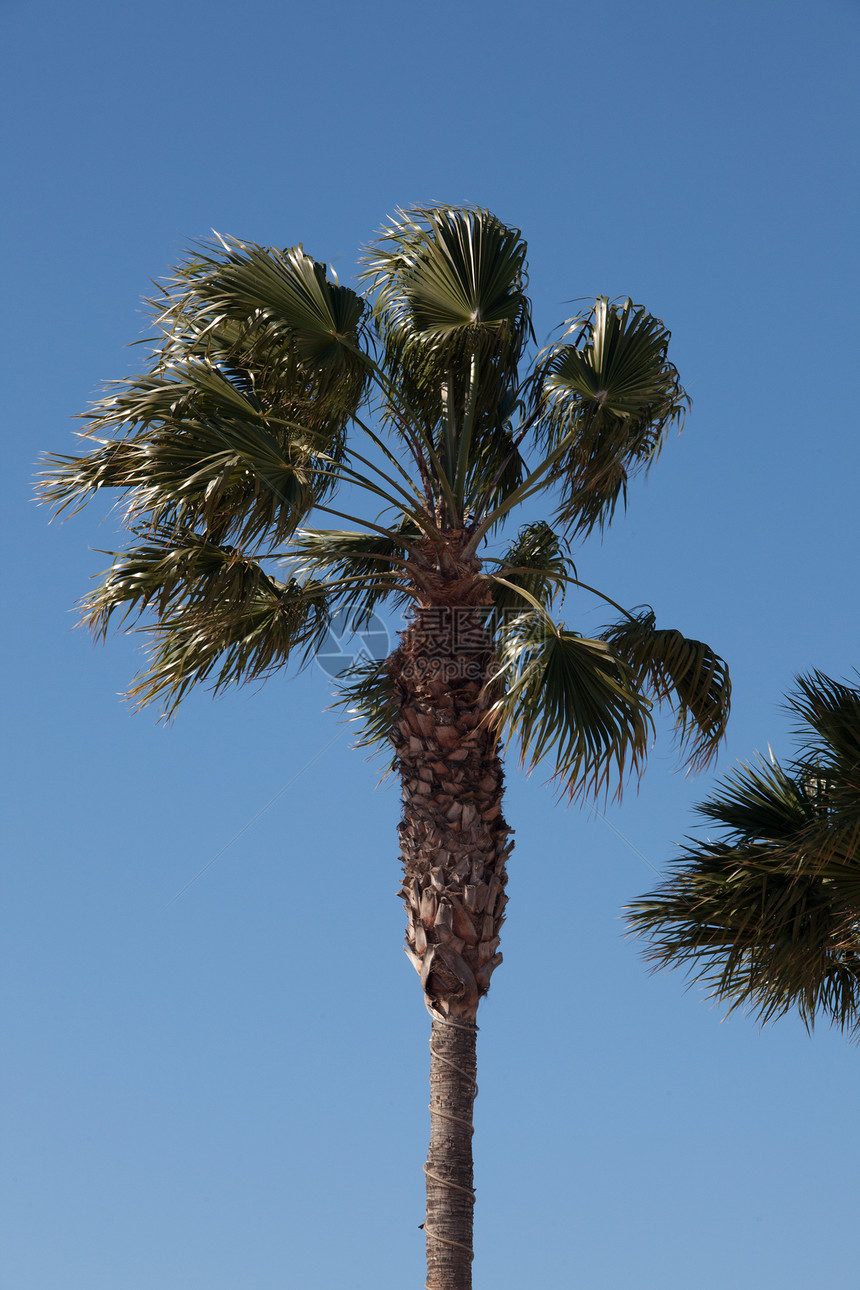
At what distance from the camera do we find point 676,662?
9320 millimetres

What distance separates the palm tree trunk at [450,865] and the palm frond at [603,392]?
1.35 m

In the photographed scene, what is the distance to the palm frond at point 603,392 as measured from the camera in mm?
8820

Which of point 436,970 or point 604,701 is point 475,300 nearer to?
point 604,701

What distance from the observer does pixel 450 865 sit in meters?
8.25

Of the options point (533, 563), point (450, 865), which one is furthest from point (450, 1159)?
point (533, 563)

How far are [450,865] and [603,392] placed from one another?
337 centimetres

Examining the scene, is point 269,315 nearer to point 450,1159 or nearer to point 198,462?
point 198,462

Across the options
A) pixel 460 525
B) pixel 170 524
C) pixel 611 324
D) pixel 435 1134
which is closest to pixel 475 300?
pixel 611 324

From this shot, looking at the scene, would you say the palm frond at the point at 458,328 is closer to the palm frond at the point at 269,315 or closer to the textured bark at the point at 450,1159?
the palm frond at the point at 269,315

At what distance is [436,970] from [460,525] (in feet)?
9.81

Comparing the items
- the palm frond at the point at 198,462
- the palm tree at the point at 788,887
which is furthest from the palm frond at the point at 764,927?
the palm frond at the point at 198,462

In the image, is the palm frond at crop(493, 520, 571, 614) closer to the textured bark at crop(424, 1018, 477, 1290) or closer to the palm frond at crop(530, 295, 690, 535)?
the palm frond at crop(530, 295, 690, 535)

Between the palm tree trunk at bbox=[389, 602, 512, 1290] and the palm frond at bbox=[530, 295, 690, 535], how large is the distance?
135 cm

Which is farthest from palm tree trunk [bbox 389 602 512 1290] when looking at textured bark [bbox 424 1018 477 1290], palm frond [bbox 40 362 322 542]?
palm frond [bbox 40 362 322 542]
